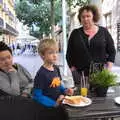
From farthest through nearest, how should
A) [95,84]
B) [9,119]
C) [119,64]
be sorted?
[119,64]
[95,84]
[9,119]

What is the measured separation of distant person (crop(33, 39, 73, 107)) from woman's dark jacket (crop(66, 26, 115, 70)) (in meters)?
0.67

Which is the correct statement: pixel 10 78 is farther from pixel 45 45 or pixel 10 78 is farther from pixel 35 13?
pixel 35 13

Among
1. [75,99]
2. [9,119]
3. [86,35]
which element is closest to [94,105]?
[75,99]

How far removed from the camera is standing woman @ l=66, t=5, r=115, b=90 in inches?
124

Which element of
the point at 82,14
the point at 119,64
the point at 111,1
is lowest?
the point at 119,64

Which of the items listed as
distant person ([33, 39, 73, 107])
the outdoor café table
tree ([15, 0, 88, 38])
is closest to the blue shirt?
distant person ([33, 39, 73, 107])

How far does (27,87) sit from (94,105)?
600 mm

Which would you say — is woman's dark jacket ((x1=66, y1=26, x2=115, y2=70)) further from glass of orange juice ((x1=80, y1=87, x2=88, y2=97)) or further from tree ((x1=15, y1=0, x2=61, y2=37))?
tree ((x1=15, y1=0, x2=61, y2=37))

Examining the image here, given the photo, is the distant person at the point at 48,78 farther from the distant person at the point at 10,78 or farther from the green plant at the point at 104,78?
the green plant at the point at 104,78

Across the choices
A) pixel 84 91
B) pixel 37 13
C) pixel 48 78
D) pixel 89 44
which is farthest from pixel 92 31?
pixel 37 13

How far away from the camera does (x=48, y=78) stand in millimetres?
2514

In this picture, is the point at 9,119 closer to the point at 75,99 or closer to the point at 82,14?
the point at 75,99

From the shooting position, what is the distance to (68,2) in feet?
35.0

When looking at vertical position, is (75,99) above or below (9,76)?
below
